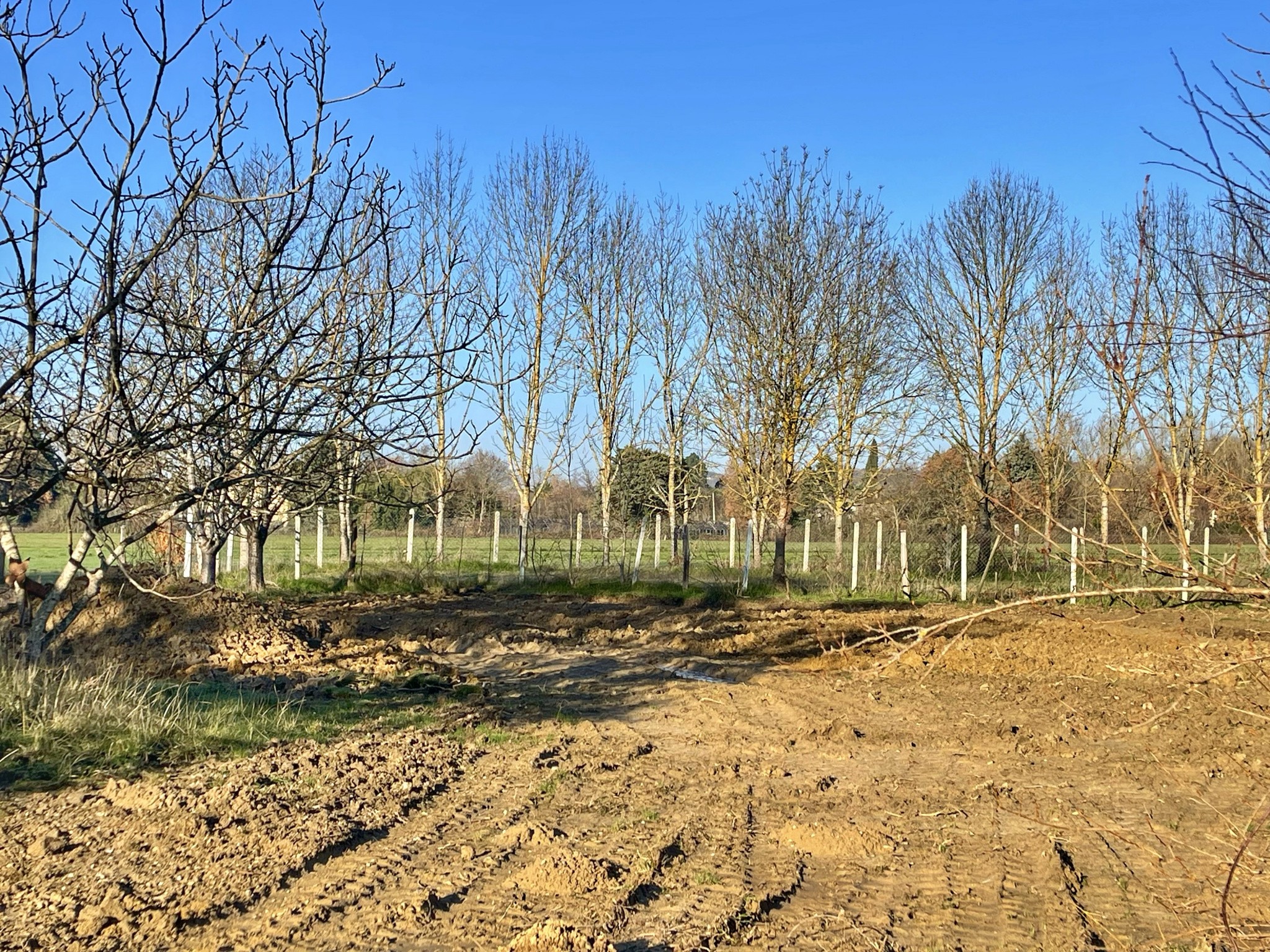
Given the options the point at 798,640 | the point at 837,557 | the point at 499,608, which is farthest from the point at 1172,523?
the point at 837,557

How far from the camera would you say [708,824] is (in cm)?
588

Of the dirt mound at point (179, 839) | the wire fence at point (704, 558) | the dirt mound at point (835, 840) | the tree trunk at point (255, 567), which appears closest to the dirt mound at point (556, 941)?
the dirt mound at point (179, 839)

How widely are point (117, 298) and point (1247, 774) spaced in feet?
25.5

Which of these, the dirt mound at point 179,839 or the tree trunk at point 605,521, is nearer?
the dirt mound at point 179,839

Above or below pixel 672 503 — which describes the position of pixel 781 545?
below

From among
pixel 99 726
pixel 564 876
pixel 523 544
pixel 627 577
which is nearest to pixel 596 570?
pixel 627 577

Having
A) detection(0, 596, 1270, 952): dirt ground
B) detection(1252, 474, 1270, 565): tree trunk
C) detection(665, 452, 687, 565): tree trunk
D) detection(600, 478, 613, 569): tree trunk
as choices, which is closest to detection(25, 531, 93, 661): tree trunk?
detection(0, 596, 1270, 952): dirt ground

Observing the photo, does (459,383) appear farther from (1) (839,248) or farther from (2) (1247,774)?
(1) (839,248)

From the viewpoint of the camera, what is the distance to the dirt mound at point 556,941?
376 cm

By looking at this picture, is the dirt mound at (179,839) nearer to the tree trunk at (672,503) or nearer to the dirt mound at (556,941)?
the dirt mound at (556,941)

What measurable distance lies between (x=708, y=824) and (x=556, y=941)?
2207 mm

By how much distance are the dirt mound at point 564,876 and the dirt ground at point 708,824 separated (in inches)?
0.6

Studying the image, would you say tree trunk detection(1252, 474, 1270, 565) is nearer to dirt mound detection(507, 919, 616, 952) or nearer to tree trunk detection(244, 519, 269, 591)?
dirt mound detection(507, 919, 616, 952)

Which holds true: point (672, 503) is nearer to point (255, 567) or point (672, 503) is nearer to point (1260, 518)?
point (255, 567)
